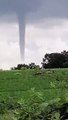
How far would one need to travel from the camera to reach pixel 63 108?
3.14 meters

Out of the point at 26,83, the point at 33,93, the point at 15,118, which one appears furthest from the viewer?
the point at 26,83

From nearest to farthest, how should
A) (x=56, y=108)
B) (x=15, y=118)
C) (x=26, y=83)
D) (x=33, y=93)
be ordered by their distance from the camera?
(x=15, y=118) → (x=56, y=108) → (x=33, y=93) → (x=26, y=83)

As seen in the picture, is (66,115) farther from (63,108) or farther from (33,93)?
(33,93)

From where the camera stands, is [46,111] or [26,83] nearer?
[46,111]

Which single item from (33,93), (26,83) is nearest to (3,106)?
(33,93)

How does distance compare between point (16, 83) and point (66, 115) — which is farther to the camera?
point (16, 83)

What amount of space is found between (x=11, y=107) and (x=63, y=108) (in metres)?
0.56

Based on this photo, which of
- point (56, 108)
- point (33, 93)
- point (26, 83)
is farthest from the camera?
point (26, 83)

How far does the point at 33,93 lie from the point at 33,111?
0.31 m

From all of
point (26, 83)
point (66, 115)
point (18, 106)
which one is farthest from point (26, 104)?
point (26, 83)

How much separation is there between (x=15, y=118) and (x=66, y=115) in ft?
1.47

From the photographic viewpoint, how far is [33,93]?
3340 millimetres

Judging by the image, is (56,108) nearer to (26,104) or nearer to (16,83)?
(26,104)

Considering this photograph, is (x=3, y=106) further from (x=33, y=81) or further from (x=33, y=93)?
(x=33, y=81)
